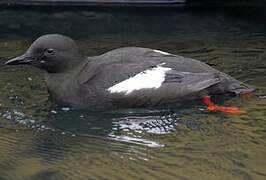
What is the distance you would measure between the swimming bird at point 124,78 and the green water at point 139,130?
0.33 ft

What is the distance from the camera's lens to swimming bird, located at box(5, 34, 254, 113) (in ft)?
19.4

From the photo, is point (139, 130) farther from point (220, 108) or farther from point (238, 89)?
point (238, 89)

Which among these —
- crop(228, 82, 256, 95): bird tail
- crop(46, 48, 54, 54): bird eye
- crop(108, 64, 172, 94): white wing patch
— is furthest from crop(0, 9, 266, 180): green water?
crop(46, 48, 54, 54): bird eye

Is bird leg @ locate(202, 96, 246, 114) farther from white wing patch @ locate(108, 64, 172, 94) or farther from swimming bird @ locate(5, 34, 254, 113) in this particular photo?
white wing patch @ locate(108, 64, 172, 94)

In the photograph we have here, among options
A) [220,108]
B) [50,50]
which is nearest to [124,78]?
[50,50]

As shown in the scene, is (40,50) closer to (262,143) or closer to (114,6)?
(262,143)

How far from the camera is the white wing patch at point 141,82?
588 cm

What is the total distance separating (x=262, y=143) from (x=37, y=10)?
5.04 m

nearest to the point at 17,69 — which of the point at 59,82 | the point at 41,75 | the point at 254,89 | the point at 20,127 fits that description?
the point at 41,75

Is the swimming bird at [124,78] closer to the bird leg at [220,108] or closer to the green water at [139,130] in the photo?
the bird leg at [220,108]

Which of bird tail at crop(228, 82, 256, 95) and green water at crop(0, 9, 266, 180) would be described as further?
bird tail at crop(228, 82, 256, 95)

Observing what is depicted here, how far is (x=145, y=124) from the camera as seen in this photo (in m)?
5.67

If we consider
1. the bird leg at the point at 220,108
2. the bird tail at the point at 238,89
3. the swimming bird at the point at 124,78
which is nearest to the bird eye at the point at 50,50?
the swimming bird at the point at 124,78

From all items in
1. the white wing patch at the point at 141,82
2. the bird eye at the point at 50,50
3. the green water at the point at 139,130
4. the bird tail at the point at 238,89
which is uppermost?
the bird eye at the point at 50,50
